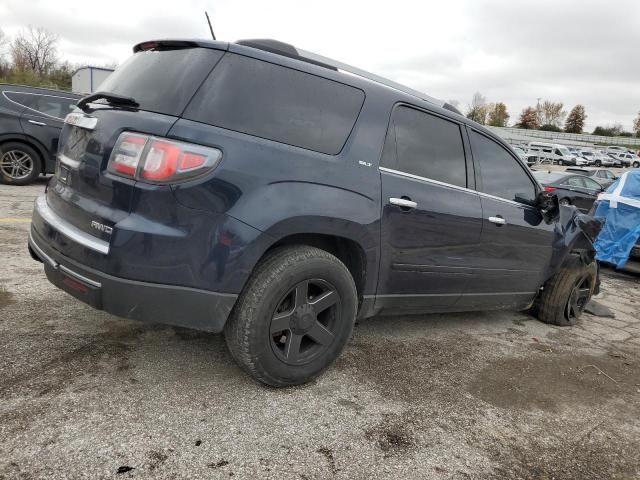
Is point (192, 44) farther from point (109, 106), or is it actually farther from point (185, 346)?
point (185, 346)

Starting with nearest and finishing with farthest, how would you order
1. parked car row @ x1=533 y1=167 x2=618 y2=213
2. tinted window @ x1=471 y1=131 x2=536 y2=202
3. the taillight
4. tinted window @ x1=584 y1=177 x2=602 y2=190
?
the taillight
tinted window @ x1=471 y1=131 x2=536 y2=202
parked car row @ x1=533 y1=167 x2=618 y2=213
tinted window @ x1=584 y1=177 x2=602 y2=190

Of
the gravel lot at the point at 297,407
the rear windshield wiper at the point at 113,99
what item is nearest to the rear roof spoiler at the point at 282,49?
the rear windshield wiper at the point at 113,99

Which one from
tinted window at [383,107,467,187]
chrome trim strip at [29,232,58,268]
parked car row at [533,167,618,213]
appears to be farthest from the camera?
parked car row at [533,167,618,213]

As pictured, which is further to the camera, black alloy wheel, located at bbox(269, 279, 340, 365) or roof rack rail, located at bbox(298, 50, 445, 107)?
roof rack rail, located at bbox(298, 50, 445, 107)

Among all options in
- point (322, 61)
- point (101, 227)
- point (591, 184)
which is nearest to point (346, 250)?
point (322, 61)

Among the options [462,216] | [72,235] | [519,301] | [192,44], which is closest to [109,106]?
[192,44]

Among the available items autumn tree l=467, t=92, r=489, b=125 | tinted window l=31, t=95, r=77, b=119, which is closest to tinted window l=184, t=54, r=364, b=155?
tinted window l=31, t=95, r=77, b=119

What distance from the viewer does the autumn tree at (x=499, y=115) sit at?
3829 inches

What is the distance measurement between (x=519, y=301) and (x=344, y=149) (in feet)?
8.21

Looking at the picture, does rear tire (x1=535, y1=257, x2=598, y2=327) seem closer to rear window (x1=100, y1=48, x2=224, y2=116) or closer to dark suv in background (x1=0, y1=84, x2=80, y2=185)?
rear window (x1=100, y1=48, x2=224, y2=116)

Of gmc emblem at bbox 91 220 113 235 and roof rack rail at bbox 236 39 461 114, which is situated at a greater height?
roof rack rail at bbox 236 39 461 114

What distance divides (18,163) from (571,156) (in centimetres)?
4433

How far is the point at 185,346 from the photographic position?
3.15m

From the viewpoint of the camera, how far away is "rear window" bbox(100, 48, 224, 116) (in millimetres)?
2410
